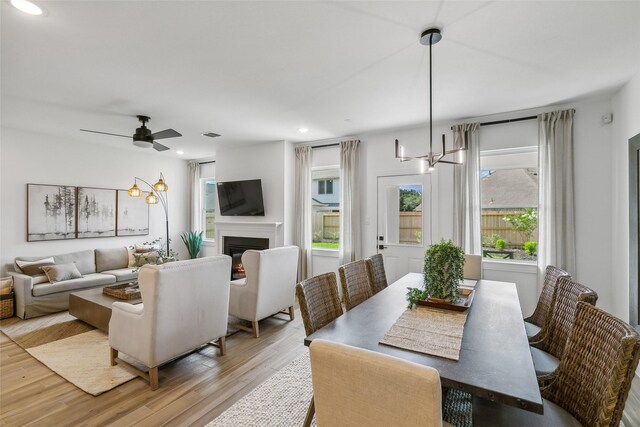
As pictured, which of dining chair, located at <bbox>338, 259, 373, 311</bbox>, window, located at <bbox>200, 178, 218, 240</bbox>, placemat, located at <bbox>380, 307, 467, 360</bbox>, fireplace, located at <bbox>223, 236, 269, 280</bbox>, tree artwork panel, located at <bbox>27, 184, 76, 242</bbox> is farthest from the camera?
window, located at <bbox>200, 178, 218, 240</bbox>

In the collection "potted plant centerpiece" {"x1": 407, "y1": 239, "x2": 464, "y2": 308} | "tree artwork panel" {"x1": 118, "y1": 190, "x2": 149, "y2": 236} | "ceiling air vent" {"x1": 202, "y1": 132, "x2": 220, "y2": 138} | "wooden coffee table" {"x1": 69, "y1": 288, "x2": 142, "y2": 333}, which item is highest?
"ceiling air vent" {"x1": 202, "y1": 132, "x2": 220, "y2": 138}

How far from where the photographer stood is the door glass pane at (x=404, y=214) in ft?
15.7

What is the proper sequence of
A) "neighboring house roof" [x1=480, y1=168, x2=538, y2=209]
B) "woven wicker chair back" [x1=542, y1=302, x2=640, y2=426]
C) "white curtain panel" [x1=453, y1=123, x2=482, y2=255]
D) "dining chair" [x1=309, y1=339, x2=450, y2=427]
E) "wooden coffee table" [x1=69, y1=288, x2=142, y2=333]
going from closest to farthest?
1. "dining chair" [x1=309, y1=339, x2=450, y2=427]
2. "woven wicker chair back" [x1=542, y1=302, x2=640, y2=426]
3. "wooden coffee table" [x1=69, y1=288, x2=142, y2=333]
4. "neighboring house roof" [x1=480, y1=168, x2=538, y2=209]
5. "white curtain panel" [x1=453, y1=123, x2=482, y2=255]

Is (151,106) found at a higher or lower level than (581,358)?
higher

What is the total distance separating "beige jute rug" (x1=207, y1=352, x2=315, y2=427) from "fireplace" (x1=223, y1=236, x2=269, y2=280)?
136 inches

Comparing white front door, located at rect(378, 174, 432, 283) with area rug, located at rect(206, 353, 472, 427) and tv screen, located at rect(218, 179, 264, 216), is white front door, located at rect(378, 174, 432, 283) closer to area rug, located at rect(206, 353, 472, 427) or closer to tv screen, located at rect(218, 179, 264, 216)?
tv screen, located at rect(218, 179, 264, 216)

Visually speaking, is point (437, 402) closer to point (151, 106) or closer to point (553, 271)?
point (553, 271)

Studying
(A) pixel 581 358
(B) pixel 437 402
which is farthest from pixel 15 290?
(A) pixel 581 358

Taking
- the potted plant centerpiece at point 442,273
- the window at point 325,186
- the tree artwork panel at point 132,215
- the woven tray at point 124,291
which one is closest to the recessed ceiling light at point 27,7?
the woven tray at point 124,291

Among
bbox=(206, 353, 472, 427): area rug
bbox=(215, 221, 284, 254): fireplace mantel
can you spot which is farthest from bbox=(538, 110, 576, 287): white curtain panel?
bbox=(215, 221, 284, 254): fireplace mantel

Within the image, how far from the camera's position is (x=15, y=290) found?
169 inches

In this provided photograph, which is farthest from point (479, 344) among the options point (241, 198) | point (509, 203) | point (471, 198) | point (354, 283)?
point (241, 198)

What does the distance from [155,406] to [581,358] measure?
8.96 feet

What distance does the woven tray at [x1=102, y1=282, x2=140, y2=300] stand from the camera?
3757 mm
